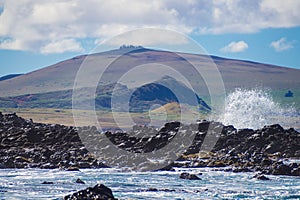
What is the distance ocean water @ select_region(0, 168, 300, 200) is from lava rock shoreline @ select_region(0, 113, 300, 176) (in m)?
4.06

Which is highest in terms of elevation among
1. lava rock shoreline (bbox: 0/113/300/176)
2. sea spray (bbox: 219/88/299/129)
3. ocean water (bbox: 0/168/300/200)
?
sea spray (bbox: 219/88/299/129)

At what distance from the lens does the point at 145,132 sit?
8619 cm

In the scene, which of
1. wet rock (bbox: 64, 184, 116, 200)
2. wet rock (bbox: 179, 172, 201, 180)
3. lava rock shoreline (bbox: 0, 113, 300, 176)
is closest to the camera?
wet rock (bbox: 64, 184, 116, 200)

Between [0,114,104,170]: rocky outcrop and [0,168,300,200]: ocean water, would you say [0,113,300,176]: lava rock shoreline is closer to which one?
[0,114,104,170]: rocky outcrop

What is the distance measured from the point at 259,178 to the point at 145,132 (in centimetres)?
3688

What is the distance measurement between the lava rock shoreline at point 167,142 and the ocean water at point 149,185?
4.06m

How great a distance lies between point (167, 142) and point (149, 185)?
28071 mm

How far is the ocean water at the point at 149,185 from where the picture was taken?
1614 inches

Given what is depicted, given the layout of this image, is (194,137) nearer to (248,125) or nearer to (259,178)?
(259,178)

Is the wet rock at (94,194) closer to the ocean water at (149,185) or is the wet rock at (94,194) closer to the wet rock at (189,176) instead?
the ocean water at (149,185)

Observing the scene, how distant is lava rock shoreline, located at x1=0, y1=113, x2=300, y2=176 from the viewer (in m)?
63.8

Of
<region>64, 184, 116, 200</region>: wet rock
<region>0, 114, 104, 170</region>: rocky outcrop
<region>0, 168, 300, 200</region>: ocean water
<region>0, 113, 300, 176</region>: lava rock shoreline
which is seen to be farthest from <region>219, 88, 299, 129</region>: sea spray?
<region>64, 184, 116, 200</region>: wet rock

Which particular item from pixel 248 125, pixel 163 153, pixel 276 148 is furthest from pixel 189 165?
pixel 248 125

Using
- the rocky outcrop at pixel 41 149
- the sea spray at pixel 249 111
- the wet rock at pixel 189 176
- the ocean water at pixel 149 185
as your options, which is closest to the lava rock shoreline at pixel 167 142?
the rocky outcrop at pixel 41 149
